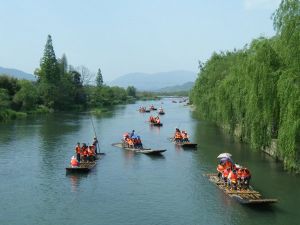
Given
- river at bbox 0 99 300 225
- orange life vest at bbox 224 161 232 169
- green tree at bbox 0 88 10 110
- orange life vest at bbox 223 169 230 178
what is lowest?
river at bbox 0 99 300 225

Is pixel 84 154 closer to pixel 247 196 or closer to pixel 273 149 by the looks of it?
pixel 273 149

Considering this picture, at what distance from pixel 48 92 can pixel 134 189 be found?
75.8m

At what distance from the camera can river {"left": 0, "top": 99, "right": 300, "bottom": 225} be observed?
22.5 meters

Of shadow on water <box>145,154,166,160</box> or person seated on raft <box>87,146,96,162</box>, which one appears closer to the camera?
person seated on raft <box>87,146,96,162</box>

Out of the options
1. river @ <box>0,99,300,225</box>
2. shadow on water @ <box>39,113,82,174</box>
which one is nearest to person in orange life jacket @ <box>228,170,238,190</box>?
river @ <box>0,99,300,225</box>

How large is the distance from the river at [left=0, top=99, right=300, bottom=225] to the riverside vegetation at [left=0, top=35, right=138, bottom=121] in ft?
136

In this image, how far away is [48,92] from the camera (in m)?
100

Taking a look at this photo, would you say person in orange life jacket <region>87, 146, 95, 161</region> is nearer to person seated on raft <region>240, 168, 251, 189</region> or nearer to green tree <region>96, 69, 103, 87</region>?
person seated on raft <region>240, 168, 251, 189</region>

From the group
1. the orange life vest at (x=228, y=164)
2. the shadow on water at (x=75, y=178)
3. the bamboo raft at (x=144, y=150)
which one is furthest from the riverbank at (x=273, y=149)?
the shadow on water at (x=75, y=178)

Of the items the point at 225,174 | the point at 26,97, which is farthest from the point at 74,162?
the point at 26,97

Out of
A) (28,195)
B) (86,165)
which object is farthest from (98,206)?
(86,165)

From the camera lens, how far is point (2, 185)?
95.5 feet

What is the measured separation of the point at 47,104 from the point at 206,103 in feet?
155

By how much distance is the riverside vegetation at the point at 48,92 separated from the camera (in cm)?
8850
